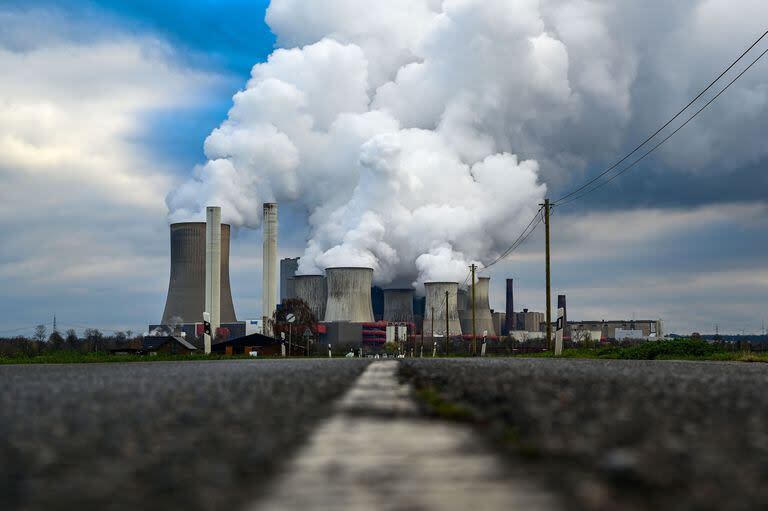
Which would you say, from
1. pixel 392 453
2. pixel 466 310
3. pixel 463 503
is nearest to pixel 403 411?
pixel 392 453

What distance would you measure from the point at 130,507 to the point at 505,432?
A: 2.42 metres

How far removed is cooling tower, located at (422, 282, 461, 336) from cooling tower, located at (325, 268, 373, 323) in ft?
22.0

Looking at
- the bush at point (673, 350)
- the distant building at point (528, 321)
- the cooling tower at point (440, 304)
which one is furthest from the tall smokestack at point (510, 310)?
the bush at point (673, 350)

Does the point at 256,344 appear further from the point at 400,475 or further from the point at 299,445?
the point at 400,475

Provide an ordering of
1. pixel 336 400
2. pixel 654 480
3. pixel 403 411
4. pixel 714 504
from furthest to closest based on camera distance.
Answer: pixel 336 400
pixel 403 411
pixel 654 480
pixel 714 504

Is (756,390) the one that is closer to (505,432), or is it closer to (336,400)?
(336,400)

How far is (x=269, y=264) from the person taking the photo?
102m

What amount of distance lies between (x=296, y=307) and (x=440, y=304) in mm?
16304

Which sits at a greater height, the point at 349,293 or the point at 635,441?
the point at 349,293

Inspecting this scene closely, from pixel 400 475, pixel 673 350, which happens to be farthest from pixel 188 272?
pixel 400 475

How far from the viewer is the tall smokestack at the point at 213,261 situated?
3691 inches

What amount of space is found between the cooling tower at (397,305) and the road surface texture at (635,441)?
10685 cm

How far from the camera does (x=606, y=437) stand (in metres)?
4.34

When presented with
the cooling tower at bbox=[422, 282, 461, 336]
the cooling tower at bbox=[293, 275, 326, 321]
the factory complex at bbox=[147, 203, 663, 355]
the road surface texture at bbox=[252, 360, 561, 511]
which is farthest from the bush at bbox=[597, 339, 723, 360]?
the cooling tower at bbox=[293, 275, 326, 321]
